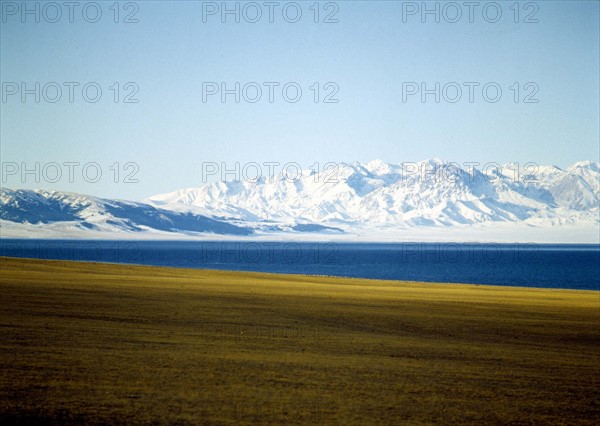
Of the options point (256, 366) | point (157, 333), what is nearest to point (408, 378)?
point (256, 366)

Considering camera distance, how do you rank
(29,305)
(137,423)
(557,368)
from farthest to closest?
(29,305) → (557,368) → (137,423)

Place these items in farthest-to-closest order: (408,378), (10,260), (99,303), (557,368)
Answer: (10,260) < (99,303) < (557,368) < (408,378)

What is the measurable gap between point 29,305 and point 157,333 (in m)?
8.06

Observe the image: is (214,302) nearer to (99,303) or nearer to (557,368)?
(99,303)

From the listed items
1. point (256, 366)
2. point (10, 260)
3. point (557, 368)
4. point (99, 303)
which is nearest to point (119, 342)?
point (256, 366)

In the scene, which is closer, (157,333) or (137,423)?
(137,423)

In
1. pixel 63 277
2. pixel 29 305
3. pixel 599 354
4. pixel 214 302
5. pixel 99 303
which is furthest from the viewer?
pixel 63 277

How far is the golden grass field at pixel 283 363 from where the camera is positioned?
1523 centimetres

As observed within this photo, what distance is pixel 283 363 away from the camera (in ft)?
64.7

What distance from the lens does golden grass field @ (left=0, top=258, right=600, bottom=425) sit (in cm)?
1523

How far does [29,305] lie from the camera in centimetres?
2914

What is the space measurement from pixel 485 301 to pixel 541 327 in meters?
12.5

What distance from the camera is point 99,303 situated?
31422 mm

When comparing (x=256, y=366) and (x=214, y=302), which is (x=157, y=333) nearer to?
(x=256, y=366)
